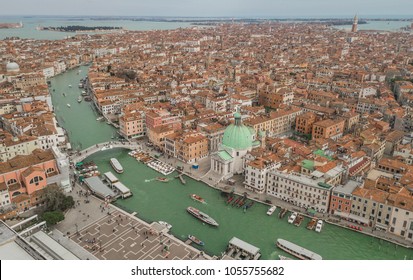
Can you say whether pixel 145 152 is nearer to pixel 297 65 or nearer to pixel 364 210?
pixel 364 210

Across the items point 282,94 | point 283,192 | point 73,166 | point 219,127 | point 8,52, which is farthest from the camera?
point 8,52

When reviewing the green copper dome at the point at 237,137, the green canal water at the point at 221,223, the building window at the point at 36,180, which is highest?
the green copper dome at the point at 237,137

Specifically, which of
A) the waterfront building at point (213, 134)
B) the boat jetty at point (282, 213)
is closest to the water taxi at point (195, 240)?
the boat jetty at point (282, 213)

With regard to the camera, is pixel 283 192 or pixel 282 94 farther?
pixel 282 94

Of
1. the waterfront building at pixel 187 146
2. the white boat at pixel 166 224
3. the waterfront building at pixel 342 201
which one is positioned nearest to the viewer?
the white boat at pixel 166 224

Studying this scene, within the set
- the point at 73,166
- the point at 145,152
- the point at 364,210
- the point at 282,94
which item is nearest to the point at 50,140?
the point at 73,166

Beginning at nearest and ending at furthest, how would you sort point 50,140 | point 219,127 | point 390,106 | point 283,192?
point 283,192 < point 50,140 < point 219,127 < point 390,106

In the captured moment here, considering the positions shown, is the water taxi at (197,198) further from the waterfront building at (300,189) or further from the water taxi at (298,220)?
the water taxi at (298,220)
